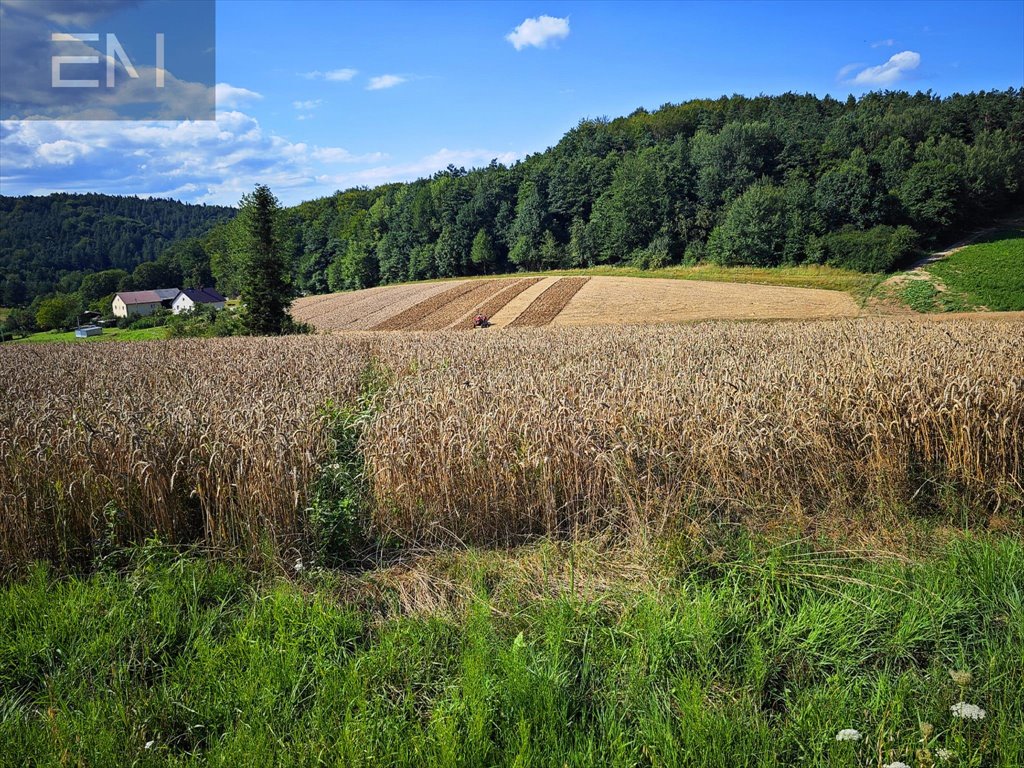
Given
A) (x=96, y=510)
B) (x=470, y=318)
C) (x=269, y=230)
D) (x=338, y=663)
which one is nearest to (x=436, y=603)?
(x=338, y=663)

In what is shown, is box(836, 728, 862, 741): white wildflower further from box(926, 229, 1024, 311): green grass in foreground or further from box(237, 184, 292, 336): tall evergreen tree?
box(926, 229, 1024, 311): green grass in foreground

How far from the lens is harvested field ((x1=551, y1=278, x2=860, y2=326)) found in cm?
3894

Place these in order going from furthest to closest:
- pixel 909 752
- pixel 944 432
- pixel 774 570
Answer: pixel 944 432 → pixel 774 570 → pixel 909 752

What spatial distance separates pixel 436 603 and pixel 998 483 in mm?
5573

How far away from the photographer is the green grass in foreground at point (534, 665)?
2.80 m

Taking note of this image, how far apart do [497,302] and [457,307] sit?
4.08 meters

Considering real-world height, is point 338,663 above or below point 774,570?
below

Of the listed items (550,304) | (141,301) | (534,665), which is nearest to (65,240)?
(141,301)

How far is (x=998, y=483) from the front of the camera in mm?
5477

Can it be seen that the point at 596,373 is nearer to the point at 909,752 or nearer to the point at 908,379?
A: the point at 908,379

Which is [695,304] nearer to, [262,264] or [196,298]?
[262,264]

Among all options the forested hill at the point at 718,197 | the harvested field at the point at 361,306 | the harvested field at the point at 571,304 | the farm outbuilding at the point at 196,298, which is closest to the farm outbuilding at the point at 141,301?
the farm outbuilding at the point at 196,298

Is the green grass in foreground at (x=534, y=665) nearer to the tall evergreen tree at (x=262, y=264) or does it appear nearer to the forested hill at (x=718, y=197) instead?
the tall evergreen tree at (x=262, y=264)

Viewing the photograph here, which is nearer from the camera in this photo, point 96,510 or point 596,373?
point 96,510
